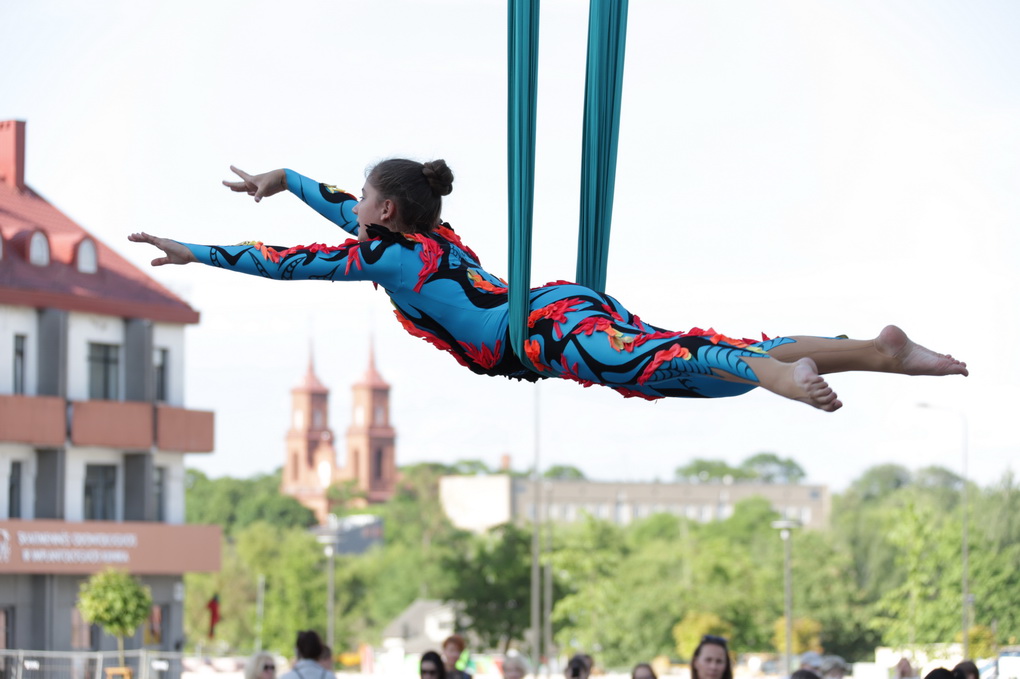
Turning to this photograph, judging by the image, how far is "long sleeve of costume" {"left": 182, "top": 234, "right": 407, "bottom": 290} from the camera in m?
5.32

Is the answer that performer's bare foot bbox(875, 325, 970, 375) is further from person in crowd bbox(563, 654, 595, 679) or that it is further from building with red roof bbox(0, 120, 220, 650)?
building with red roof bbox(0, 120, 220, 650)

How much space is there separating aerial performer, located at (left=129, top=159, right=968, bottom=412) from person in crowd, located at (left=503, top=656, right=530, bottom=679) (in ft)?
17.2

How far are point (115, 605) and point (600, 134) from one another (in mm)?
27432

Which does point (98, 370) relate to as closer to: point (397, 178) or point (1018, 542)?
point (1018, 542)

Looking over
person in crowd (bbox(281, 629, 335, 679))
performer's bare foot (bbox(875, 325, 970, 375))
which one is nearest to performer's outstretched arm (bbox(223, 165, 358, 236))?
performer's bare foot (bbox(875, 325, 970, 375))

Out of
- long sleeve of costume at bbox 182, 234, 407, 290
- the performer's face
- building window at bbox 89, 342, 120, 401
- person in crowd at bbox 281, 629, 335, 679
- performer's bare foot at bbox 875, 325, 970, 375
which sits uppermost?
building window at bbox 89, 342, 120, 401

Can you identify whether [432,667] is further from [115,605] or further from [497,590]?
[497,590]

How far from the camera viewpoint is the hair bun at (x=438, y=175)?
5.53m

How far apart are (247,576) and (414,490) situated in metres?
37.3

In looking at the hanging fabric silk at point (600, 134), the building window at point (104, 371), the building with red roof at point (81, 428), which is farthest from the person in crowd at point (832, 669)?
the building window at point (104, 371)

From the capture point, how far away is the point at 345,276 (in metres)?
5.34

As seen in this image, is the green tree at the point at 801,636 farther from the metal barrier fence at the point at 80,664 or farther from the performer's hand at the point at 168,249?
the performer's hand at the point at 168,249

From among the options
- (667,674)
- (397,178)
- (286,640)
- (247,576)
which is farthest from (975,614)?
(247,576)

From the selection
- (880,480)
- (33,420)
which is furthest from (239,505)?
(33,420)
